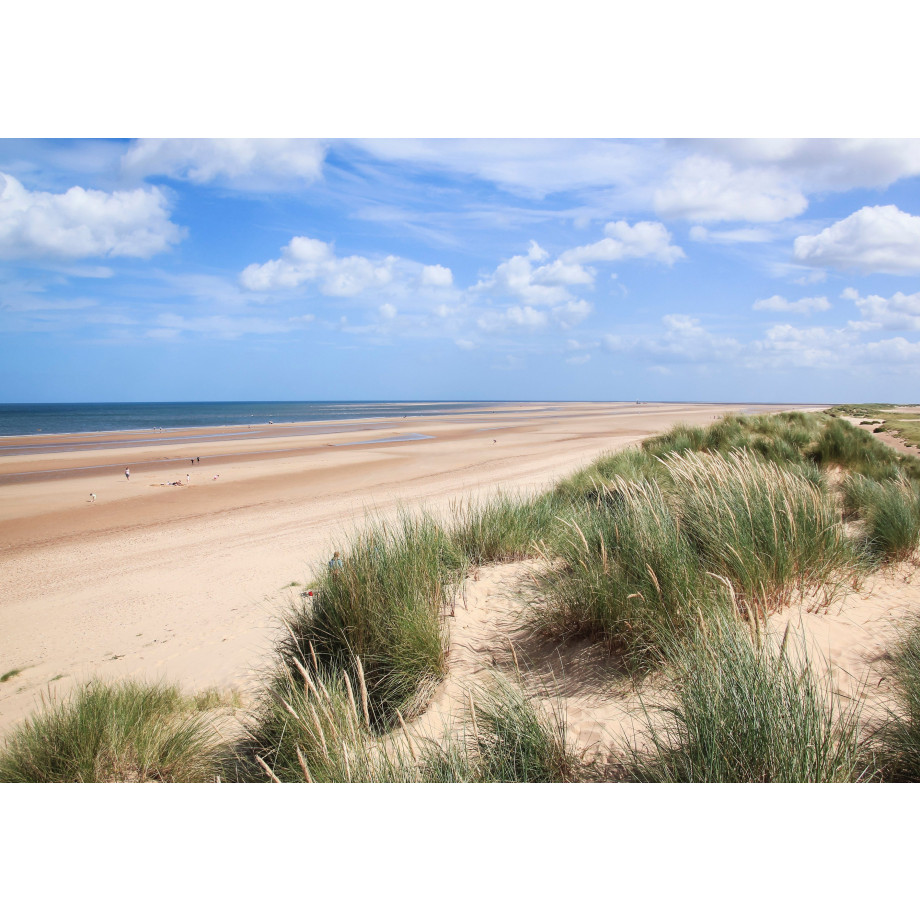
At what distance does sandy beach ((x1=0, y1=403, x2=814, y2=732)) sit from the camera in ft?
18.2

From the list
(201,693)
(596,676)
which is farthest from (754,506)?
(201,693)

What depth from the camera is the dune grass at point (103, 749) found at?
2.83 metres

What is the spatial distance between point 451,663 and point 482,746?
1314 millimetres

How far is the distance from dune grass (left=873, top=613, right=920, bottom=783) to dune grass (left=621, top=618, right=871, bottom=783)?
11 cm

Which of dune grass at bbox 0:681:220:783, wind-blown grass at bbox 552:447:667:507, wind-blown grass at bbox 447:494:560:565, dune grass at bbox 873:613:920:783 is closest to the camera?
dune grass at bbox 873:613:920:783

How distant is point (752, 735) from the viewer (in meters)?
2.05

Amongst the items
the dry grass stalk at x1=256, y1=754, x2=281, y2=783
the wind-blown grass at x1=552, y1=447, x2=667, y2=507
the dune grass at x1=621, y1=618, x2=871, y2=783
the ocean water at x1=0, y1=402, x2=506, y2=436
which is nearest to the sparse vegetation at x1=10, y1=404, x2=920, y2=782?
the dune grass at x1=621, y1=618, x2=871, y2=783

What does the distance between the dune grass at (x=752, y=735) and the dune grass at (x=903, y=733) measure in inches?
4.4

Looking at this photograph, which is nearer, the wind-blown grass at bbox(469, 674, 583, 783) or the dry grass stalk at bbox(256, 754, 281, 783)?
the dry grass stalk at bbox(256, 754, 281, 783)

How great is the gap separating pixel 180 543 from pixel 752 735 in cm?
1038

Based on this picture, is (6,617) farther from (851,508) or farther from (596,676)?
(851,508)

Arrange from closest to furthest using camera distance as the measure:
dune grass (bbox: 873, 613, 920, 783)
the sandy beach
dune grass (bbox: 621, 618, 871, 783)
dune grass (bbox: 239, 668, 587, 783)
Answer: dune grass (bbox: 621, 618, 871, 783), dune grass (bbox: 873, 613, 920, 783), dune grass (bbox: 239, 668, 587, 783), the sandy beach

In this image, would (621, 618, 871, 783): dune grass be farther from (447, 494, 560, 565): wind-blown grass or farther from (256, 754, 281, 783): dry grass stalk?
(447, 494, 560, 565): wind-blown grass

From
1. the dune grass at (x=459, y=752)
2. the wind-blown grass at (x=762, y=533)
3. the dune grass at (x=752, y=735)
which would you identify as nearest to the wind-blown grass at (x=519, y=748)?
the dune grass at (x=459, y=752)
